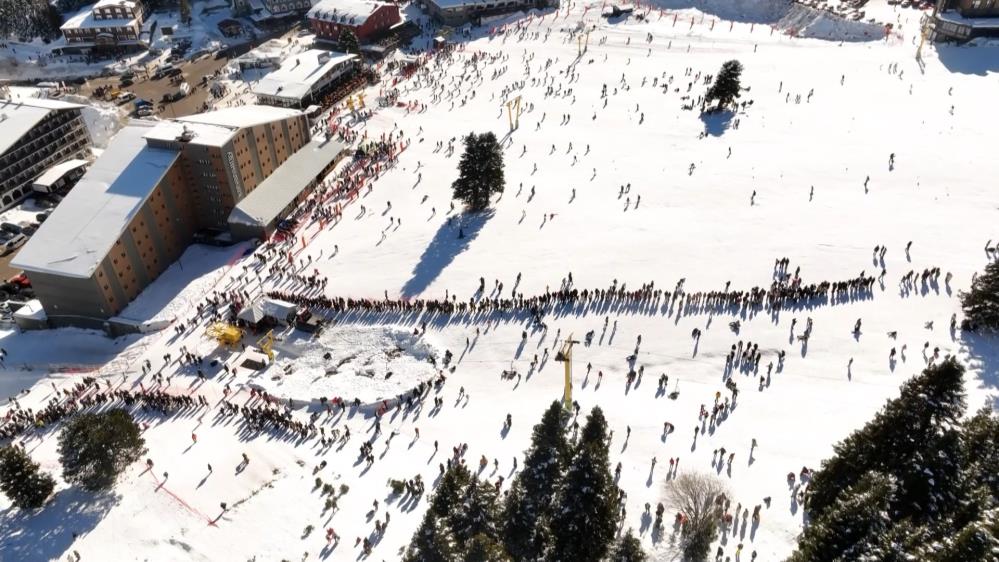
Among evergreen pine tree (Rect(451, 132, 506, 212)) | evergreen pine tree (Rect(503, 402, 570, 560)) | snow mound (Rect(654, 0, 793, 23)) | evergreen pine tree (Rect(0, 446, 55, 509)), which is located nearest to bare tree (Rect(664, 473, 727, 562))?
evergreen pine tree (Rect(503, 402, 570, 560))

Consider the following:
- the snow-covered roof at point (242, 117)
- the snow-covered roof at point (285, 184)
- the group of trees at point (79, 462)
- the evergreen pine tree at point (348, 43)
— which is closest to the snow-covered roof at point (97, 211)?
the snow-covered roof at point (242, 117)

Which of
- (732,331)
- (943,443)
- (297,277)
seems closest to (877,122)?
(732,331)

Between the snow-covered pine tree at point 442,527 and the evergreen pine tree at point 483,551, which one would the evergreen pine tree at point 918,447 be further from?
the snow-covered pine tree at point 442,527

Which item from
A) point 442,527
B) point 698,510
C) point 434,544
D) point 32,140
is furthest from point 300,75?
point 698,510

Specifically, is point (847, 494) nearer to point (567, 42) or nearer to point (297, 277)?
point (297, 277)

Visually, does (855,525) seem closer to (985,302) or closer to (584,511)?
(584,511)
